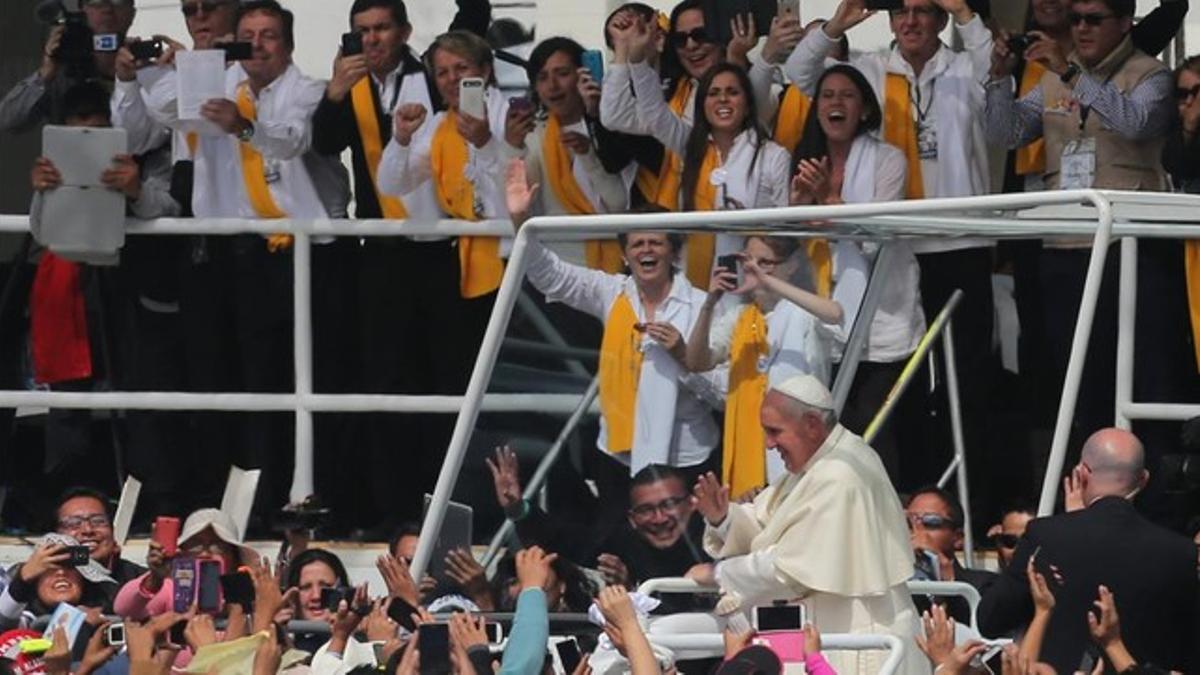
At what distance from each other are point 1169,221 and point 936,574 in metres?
1.47

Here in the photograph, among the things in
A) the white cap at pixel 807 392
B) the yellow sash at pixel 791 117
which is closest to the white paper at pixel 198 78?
the yellow sash at pixel 791 117

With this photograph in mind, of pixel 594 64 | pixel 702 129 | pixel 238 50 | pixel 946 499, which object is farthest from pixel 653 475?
pixel 238 50

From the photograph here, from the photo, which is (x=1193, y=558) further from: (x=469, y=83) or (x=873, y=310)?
(x=469, y=83)

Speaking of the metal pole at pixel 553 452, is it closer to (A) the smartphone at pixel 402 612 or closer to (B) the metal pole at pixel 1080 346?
(A) the smartphone at pixel 402 612

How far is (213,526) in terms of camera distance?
14070 mm

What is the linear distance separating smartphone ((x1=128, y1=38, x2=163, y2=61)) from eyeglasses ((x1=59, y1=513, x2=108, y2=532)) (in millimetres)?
2012

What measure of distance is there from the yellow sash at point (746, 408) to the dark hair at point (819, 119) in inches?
85.2

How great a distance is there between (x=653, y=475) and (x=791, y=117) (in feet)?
9.55

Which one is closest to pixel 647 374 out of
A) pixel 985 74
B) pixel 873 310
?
pixel 873 310

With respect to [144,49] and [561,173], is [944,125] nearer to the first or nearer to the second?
[561,173]

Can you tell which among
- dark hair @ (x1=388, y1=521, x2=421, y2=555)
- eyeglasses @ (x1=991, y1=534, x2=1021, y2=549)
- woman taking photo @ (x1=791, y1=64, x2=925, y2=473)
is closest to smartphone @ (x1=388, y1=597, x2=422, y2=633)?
dark hair @ (x1=388, y1=521, x2=421, y2=555)

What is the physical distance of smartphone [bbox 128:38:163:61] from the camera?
1542cm

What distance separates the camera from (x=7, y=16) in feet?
58.7

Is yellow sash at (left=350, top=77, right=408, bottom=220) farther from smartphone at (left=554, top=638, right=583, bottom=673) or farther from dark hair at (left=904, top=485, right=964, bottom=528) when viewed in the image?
smartphone at (left=554, top=638, right=583, bottom=673)
